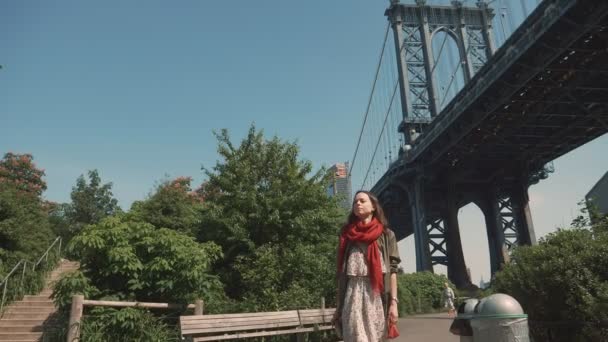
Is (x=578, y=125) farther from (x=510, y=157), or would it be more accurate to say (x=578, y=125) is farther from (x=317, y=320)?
(x=317, y=320)

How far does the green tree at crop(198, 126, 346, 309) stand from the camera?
35.6 feet

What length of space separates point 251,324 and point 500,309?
455 centimetres

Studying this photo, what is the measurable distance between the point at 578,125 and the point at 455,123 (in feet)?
26.3

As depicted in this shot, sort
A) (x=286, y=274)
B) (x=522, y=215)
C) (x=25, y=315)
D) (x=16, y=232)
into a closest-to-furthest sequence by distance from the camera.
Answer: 1. (x=25, y=315)
2. (x=286, y=274)
3. (x=16, y=232)
4. (x=522, y=215)

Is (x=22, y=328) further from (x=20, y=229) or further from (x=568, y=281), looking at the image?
(x=568, y=281)

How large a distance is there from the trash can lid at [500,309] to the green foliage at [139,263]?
17.5 ft

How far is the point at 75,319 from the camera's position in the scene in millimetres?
6836

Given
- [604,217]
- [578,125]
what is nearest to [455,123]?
[578,125]

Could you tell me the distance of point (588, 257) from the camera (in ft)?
17.5

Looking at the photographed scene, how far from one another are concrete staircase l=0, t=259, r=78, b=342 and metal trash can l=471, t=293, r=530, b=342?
24.0 feet

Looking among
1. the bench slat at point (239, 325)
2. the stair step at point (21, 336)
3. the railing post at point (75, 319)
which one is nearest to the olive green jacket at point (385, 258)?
the bench slat at point (239, 325)

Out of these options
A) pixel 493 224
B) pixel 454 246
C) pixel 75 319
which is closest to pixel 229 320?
pixel 75 319

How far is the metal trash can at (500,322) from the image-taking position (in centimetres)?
365

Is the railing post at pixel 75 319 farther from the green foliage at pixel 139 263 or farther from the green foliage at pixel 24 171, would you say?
the green foliage at pixel 24 171
